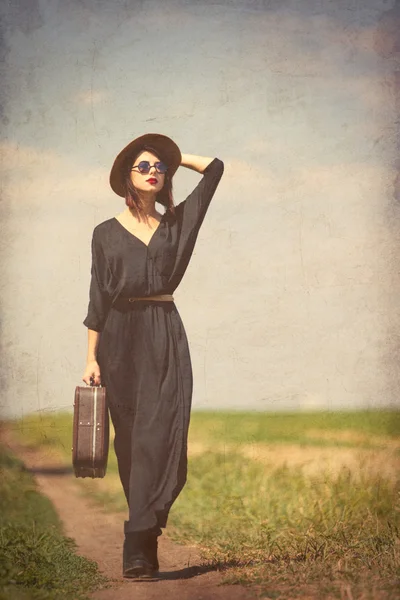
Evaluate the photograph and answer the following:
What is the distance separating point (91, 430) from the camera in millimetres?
7129

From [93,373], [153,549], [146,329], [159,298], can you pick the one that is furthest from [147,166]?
[153,549]

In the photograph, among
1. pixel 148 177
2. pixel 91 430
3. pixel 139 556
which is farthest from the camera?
pixel 148 177

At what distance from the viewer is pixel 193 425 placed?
730 cm

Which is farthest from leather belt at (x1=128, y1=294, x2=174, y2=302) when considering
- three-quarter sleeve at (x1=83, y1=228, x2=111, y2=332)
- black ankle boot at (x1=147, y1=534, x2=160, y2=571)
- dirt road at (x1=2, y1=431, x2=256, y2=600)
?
black ankle boot at (x1=147, y1=534, x2=160, y2=571)

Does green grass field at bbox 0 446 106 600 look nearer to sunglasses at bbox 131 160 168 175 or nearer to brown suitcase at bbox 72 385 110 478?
brown suitcase at bbox 72 385 110 478

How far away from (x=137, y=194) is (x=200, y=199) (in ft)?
1.53

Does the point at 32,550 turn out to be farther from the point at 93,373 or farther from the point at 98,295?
the point at 98,295

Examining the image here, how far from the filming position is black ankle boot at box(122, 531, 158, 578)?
699 centimetres

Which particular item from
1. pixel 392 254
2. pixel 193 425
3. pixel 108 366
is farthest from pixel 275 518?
pixel 392 254

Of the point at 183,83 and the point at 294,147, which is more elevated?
the point at 183,83

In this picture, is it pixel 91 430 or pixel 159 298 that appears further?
pixel 159 298

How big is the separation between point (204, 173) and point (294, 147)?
2.35ft

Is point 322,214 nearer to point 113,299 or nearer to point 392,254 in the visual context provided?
point 392,254
